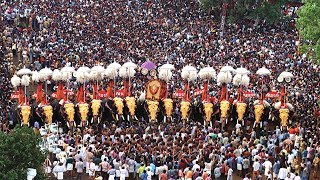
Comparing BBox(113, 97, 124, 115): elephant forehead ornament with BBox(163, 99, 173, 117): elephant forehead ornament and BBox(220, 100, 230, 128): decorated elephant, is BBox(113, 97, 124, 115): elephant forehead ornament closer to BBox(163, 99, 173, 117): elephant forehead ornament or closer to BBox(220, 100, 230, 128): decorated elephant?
BBox(163, 99, 173, 117): elephant forehead ornament

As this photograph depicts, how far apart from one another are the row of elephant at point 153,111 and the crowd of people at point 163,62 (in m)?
0.51

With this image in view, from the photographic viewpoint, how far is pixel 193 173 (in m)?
21.0

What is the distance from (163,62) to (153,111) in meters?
7.96

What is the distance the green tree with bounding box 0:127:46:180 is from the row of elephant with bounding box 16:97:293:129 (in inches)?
353

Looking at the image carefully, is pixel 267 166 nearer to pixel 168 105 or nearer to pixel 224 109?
pixel 224 109

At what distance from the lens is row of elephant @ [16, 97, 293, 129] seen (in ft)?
86.6

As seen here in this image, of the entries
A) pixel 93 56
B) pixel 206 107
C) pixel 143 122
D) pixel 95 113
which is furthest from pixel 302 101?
pixel 93 56

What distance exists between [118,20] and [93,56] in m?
7.43

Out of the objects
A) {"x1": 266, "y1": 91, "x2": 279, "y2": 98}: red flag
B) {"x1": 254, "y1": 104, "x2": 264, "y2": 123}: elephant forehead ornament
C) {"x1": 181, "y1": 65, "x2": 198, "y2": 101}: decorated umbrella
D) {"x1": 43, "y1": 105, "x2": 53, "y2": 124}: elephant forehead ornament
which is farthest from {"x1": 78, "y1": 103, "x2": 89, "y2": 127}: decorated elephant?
{"x1": 266, "y1": 91, "x2": 279, "y2": 98}: red flag

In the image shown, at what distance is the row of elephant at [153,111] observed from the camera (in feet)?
86.6

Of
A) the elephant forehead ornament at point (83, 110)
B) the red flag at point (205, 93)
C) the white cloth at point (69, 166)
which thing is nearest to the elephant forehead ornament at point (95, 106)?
the elephant forehead ornament at point (83, 110)

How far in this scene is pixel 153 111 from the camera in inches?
1068

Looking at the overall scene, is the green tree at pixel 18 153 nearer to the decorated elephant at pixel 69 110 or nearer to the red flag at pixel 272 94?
the decorated elephant at pixel 69 110

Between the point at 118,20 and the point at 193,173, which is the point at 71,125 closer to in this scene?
the point at 193,173
